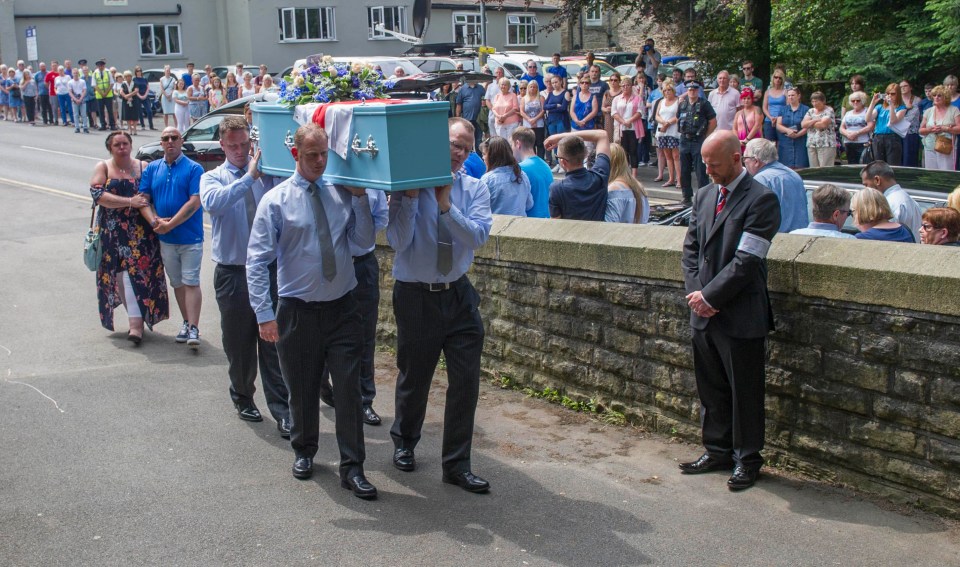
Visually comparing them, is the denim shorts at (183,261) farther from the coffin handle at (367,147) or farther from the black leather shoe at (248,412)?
the coffin handle at (367,147)

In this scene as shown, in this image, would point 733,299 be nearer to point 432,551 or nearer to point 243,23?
point 432,551

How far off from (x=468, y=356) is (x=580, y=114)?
1507 centimetres

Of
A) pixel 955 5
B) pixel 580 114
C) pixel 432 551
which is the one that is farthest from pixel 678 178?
pixel 432 551

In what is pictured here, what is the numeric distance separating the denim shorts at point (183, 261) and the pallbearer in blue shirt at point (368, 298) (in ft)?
7.11

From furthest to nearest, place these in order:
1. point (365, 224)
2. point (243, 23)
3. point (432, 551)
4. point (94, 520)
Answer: point (243, 23) → point (365, 224) → point (94, 520) → point (432, 551)

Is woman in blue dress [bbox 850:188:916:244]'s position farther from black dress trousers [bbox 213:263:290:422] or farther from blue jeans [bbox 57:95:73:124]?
blue jeans [bbox 57:95:73:124]

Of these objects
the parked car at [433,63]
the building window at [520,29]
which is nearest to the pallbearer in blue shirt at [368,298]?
the parked car at [433,63]

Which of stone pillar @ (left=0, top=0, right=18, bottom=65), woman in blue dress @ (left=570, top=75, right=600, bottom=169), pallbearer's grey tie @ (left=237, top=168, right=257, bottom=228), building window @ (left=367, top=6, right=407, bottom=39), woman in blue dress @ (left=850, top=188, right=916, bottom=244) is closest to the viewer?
woman in blue dress @ (left=850, top=188, right=916, bottom=244)

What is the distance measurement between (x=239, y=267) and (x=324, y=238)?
5.50 feet

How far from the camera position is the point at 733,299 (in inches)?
228

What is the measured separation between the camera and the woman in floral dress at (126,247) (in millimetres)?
9367

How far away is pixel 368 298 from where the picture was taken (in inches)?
273

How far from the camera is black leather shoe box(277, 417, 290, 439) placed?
7078mm

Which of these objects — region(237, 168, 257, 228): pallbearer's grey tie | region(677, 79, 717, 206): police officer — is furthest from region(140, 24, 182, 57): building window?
region(237, 168, 257, 228): pallbearer's grey tie
